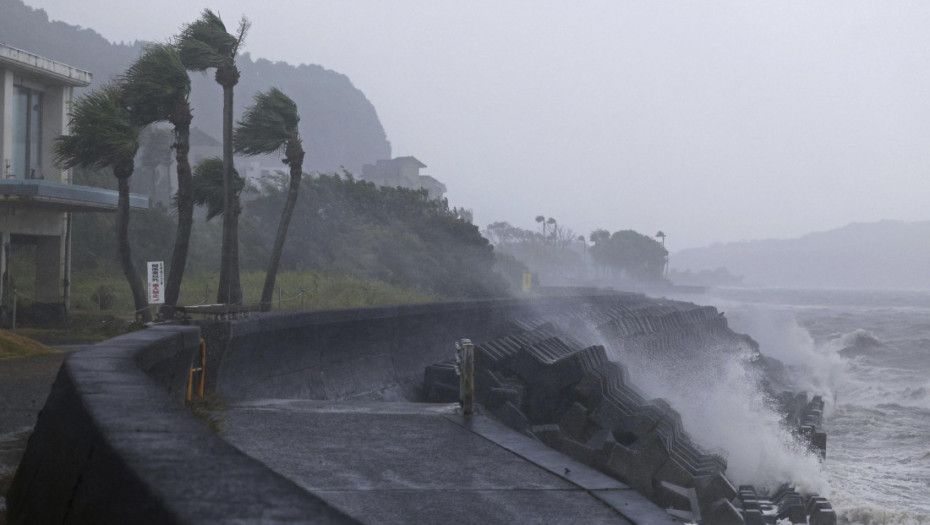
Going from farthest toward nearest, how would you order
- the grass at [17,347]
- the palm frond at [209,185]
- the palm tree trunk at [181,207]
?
the palm frond at [209,185]
the palm tree trunk at [181,207]
the grass at [17,347]

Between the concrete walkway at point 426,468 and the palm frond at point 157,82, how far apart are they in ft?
40.5

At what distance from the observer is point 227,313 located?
459 inches

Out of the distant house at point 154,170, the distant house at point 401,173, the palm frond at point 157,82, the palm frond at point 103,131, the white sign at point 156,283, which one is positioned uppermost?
the distant house at point 401,173

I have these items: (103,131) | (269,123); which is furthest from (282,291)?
(103,131)

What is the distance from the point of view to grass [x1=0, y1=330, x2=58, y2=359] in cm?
1580

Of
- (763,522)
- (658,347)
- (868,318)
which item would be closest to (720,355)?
(658,347)

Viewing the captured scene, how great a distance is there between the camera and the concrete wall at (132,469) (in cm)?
198

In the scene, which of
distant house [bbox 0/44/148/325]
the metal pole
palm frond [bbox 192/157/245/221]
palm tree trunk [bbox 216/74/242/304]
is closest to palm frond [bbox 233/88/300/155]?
palm frond [bbox 192/157/245/221]

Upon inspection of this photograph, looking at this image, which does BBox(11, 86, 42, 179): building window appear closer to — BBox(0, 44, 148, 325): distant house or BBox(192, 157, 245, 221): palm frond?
BBox(0, 44, 148, 325): distant house

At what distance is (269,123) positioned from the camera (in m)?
21.9

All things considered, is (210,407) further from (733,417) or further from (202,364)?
(733,417)

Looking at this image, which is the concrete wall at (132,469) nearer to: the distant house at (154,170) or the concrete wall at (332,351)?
the concrete wall at (332,351)

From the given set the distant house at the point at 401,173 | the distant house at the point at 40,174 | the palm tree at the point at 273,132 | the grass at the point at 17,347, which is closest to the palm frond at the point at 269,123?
the palm tree at the point at 273,132

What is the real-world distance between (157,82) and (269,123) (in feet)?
9.48
